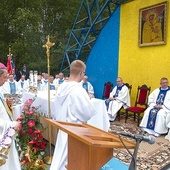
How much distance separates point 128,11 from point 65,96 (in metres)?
5.71

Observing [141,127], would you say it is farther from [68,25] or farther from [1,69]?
[68,25]

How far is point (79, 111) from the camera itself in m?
2.77

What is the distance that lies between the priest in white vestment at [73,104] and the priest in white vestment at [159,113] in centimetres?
321

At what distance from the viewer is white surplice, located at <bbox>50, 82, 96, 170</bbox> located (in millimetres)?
2738

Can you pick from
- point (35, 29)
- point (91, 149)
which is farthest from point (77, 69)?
point (35, 29)

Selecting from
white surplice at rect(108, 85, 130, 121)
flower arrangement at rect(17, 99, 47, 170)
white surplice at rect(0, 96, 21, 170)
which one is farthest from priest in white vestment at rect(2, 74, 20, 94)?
white surplice at rect(0, 96, 21, 170)

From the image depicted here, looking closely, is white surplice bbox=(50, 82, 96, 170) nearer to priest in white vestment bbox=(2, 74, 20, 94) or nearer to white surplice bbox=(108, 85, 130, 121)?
white surplice bbox=(108, 85, 130, 121)

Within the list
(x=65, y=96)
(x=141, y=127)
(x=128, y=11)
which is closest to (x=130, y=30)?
(x=128, y=11)

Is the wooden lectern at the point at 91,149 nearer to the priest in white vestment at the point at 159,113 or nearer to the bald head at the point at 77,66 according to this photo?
the bald head at the point at 77,66

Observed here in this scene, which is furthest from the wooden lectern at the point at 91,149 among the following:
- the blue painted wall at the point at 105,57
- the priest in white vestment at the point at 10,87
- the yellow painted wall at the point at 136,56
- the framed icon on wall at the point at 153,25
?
the priest in white vestment at the point at 10,87

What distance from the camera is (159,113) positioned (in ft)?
18.2

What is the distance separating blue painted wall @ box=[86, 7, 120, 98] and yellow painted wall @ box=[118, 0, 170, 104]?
0.25 meters

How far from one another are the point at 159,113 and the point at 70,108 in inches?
134

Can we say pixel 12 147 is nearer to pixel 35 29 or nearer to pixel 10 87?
pixel 10 87
